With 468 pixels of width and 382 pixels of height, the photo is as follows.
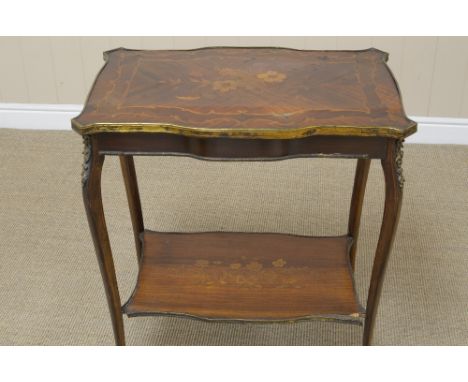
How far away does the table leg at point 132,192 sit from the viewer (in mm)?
2090

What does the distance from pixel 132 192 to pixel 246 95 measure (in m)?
0.61

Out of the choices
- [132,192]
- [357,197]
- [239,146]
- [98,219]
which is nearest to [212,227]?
[132,192]

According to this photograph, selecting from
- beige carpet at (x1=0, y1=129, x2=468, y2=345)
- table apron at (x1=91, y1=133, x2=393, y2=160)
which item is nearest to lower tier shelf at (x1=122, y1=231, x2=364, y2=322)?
beige carpet at (x1=0, y1=129, x2=468, y2=345)

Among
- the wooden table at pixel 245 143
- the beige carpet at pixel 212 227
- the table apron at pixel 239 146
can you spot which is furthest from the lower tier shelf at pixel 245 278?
the table apron at pixel 239 146

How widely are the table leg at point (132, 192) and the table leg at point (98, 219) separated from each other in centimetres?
32

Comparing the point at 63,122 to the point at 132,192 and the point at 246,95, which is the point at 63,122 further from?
the point at 246,95

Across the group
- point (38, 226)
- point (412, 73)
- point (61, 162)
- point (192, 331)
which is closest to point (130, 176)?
point (192, 331)

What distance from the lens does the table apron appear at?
5.26 ft

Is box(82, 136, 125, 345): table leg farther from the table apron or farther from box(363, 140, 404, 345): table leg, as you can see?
box(363, 140, 404, 345): table leg

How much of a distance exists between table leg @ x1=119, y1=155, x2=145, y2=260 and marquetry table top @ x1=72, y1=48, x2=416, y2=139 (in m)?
0.31

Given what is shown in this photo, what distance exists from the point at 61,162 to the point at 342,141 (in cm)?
181

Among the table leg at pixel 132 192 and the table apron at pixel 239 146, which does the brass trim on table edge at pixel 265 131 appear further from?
the table leg at pixel 132 192

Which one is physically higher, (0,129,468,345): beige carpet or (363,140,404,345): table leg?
(363,140,404,345): table leg

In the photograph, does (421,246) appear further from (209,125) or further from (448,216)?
(209,125)
